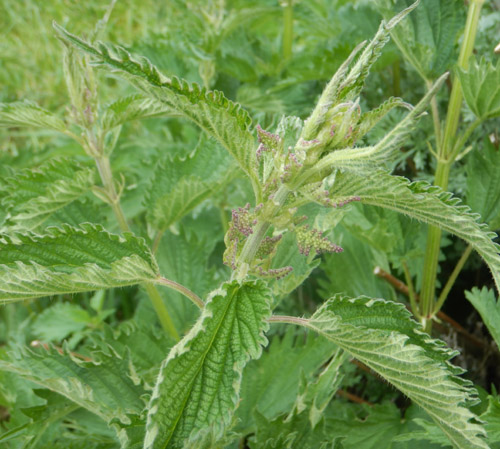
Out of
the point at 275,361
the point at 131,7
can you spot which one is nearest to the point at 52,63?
the point at 131,7

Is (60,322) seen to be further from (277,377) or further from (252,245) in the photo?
(252,245)

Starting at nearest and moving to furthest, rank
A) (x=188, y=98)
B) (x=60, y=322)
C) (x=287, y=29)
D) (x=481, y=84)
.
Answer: (x=188, y=98)
(x=481, y=84)
(x=60, y=322)
(x=287, y=29)

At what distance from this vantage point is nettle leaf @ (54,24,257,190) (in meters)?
0.59

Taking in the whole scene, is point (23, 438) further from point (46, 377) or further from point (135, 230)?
point (135, 230)

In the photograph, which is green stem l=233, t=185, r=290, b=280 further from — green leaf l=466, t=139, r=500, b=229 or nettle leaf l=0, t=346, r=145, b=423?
green leaf l=466, t=139, r=500, b=229

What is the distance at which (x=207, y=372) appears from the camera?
24.8 inches

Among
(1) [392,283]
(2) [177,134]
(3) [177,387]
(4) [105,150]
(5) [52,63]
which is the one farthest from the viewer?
(5) [52,63]

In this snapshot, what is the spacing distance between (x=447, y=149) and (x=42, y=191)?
0.69m

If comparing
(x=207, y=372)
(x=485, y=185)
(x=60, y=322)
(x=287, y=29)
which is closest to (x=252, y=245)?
(x=207, y=372)

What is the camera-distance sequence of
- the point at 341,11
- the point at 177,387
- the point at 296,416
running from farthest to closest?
1. the point at 341,11
2. the point at 296,416
3. the point at 177,387

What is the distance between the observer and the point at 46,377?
0.92 meters

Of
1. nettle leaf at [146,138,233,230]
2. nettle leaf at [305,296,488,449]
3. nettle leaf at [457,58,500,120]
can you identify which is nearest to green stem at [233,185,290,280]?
nettle leaf at [305,296,488,449]

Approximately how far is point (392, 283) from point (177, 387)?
67 cm

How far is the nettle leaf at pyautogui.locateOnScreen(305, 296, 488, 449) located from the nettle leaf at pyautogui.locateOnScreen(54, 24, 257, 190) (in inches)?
7.8
